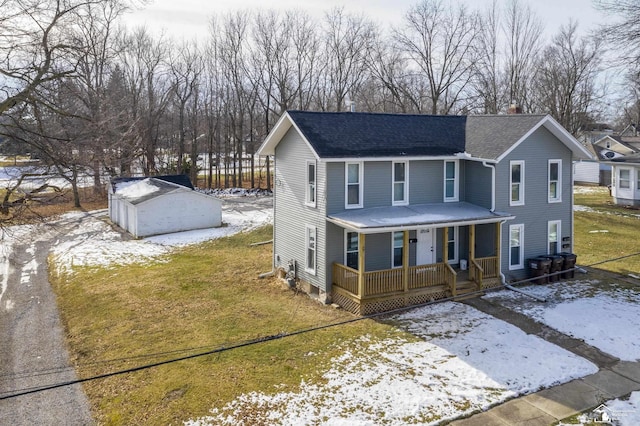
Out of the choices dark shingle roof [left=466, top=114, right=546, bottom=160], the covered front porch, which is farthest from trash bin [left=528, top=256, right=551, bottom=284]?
dark shingle roof [left=466, top=114, right=546, bottom=160]

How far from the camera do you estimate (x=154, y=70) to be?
51.0 metres

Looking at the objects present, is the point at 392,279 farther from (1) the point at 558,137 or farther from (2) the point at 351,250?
(1) the point at 558,137

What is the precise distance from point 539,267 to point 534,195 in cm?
275

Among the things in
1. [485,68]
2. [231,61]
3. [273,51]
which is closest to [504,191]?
[485,68]

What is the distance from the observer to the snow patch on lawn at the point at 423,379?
392 inches

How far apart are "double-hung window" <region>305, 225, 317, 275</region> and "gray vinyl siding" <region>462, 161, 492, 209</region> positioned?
6.33m

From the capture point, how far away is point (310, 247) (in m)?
17.6

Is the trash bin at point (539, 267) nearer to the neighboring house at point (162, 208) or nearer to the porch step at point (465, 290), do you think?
the porch step at point (465, 290)

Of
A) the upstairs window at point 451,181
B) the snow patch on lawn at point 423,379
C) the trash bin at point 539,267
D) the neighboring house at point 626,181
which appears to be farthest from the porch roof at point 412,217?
the neighboring house at point 626,181

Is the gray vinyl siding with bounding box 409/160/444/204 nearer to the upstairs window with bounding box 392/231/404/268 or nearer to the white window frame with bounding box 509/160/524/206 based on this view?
the upstairs window with bounding box 392/231/404/268

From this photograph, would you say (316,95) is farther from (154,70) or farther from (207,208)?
(207,208)

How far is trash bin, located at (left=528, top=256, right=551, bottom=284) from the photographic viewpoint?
18344 millimetres

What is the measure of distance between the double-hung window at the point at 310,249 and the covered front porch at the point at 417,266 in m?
1.06

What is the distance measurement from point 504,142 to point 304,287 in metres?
9.15
